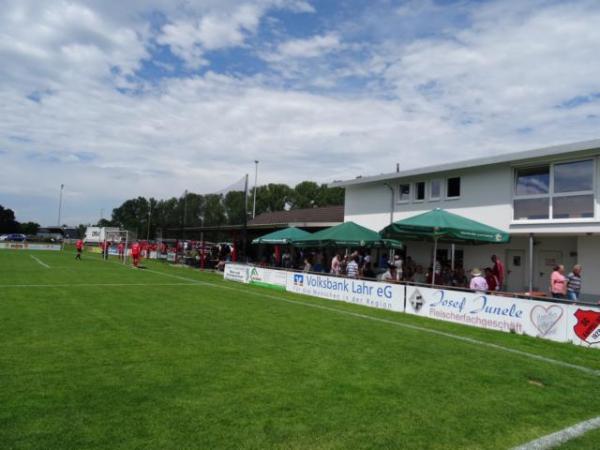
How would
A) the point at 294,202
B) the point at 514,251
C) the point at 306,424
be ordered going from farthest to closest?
the point at 294,202, the point at 514,251, the point at 306,424

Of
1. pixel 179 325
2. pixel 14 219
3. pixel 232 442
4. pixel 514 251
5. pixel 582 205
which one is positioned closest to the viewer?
pixel 232 442

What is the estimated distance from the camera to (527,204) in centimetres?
1692

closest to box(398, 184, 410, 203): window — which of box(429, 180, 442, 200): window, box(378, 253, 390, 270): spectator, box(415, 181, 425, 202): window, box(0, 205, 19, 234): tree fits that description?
box(415, 181, 425, 202): window

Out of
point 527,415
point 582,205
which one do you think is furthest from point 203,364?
point 582,205

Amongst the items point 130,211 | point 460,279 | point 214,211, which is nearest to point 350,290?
point 460,279

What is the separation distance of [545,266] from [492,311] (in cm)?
650

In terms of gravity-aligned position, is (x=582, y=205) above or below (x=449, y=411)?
above

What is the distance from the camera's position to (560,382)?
7.48 metres

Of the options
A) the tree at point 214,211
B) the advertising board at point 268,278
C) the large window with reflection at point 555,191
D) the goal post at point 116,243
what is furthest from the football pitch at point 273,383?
the goal post at point 116,243

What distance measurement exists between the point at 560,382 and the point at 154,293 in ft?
42.5

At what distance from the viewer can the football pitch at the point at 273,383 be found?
→ 4777 millimetres

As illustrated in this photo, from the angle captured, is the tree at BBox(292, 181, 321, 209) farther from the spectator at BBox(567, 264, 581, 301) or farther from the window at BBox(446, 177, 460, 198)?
the spectator at BBox(567, 264, 581, 301)

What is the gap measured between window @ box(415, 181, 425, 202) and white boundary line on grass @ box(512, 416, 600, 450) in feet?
51.8

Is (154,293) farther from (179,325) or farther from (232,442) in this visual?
(232,442)
